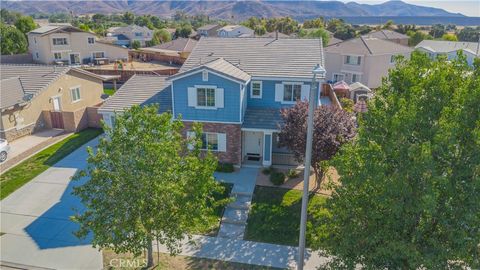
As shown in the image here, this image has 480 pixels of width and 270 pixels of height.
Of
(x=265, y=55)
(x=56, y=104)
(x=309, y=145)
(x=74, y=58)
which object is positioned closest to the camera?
(x=309, y=145)

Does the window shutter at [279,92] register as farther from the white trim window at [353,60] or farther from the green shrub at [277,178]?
the white trim window at [353,60]

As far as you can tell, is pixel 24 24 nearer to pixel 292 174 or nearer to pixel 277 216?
pixel 292 174

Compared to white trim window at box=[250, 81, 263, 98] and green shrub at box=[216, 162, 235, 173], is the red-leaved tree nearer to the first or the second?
green shrub at box=[216, 162, 235, 173]

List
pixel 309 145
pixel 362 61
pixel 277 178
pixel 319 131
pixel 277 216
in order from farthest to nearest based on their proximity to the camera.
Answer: pixel 362 61 → pixel 277 178 → pixel 319 131 → pixel 277 216 → pixel 309 145

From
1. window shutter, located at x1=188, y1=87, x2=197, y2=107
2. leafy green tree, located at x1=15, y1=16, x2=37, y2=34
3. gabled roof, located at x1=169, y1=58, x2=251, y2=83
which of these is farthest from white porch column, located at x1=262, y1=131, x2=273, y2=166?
leafy green tree, located at x1=15, y1=16, x2=37, y2=34

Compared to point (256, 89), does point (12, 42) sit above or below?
above

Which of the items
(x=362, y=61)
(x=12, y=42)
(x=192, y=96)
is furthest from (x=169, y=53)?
(x=192, y=96)

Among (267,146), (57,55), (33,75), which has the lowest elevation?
(267,146)

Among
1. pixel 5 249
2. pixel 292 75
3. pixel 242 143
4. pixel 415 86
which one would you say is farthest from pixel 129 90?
pixel 415 86
